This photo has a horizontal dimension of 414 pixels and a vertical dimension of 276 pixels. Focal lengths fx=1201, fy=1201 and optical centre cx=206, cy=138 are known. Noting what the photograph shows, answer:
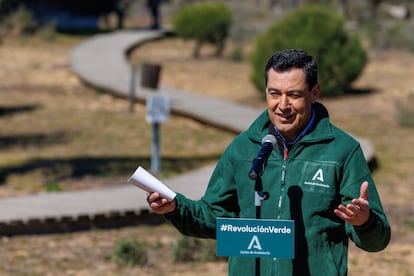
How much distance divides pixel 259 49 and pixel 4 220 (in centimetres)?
1313

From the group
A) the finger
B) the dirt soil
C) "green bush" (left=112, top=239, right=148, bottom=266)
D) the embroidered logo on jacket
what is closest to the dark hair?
the embroidered logo on jacket

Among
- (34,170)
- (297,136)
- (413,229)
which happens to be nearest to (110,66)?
(34,170)

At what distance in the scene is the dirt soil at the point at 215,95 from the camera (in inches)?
352

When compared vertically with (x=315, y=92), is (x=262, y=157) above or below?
below

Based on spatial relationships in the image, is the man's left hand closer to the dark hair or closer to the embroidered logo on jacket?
the embroidered logo on jacket

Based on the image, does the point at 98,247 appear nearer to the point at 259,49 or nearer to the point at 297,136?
the point at 297,136

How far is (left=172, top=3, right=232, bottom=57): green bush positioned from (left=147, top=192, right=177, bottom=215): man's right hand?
28724 mm

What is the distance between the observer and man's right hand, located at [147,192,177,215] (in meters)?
4.05

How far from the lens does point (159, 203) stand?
410 cm

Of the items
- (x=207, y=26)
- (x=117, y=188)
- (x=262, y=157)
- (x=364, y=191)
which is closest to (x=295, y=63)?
(x=262, y=157)

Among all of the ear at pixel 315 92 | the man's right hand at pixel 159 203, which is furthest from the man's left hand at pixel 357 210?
the man's right hand at pixel 159 203

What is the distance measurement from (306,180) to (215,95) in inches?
778

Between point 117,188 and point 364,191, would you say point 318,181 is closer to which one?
point 364,191

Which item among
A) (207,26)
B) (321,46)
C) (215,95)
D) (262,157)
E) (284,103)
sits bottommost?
(215,95)
